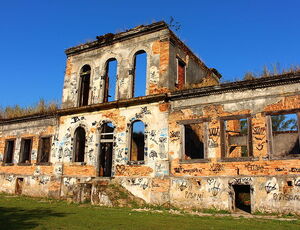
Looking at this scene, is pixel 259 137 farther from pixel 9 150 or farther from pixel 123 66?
pixel 9 150

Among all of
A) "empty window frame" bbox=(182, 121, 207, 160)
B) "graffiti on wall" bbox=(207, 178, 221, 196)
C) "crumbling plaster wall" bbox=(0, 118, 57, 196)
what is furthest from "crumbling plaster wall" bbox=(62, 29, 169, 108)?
"graffiti on wall" bbox=(207, 178, 221, 196)

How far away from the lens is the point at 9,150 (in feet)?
70.7

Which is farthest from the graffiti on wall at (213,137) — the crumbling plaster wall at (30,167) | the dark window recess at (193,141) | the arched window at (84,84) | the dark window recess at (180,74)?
the crumbling plaster wall at (30,167)

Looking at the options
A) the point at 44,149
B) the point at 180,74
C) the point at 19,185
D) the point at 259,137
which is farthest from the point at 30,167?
the point at 259,137

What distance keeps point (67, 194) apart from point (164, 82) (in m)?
8.19

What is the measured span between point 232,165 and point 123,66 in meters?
8.34

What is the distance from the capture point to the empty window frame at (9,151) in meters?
21.2

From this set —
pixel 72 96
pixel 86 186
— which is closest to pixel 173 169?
pixel 86 186

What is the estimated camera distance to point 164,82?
591 inches

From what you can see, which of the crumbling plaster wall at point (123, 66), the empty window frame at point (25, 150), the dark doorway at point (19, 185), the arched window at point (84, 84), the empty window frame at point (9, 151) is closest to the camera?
the crumbling plaster wall at point (123, 66)

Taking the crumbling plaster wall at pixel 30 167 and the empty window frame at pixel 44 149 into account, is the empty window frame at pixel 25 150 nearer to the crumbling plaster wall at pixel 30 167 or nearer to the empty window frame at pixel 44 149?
the crumbling plaster wall at pixel 30 167

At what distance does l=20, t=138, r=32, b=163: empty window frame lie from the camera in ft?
66.4

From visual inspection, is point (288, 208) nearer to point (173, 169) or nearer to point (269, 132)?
point (269, 132)

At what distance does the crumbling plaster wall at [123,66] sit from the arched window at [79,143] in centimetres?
172
